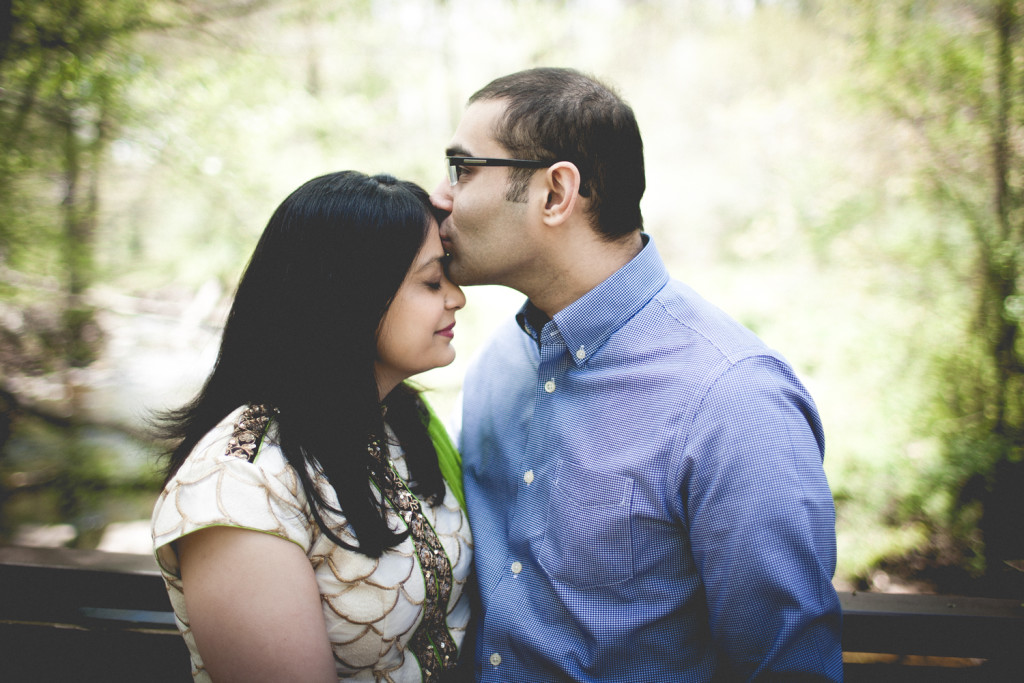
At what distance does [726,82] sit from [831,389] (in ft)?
15.1

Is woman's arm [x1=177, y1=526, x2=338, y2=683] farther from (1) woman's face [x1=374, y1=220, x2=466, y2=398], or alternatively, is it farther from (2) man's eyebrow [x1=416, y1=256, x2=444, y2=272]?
(2) man's eyebrow [x1=416, y1=256, x2=444, y2=272]

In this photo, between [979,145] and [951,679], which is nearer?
[951,679]

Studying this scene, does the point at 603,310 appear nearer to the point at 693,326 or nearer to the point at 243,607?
the point at 693,326

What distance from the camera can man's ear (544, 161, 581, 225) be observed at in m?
1.64

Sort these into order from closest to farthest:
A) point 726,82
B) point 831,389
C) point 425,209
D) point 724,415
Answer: point 724,415
point 425,209
point 831,389
point 726,82

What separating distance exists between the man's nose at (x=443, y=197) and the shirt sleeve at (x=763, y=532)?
3.19 feet

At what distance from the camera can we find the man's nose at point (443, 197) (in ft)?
5.64

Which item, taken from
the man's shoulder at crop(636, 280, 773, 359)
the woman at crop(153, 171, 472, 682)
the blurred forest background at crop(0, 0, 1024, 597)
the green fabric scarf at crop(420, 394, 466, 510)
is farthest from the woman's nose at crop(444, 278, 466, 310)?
the blurred forest background at crop(0, 0, 1024, 597)

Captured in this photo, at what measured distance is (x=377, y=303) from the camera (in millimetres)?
1498

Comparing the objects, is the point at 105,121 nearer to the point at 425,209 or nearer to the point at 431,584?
the point at 425,209

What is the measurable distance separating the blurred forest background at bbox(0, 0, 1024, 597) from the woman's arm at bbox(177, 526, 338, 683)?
2.94 metres

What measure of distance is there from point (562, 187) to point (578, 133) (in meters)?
0.17

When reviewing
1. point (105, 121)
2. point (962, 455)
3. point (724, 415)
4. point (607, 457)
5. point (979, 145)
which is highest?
point (105, 121)

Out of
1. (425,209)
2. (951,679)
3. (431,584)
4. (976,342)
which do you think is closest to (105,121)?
(425,209)
